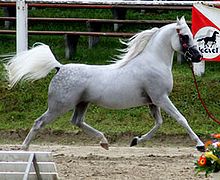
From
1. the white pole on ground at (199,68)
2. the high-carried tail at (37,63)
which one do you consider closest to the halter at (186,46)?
the high-carried tail at (37,63)

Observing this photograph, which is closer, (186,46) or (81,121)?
(186,46)

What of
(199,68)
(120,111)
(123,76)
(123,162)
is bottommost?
(120,111)

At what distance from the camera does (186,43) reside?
1003 cm

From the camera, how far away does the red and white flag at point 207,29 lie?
13445mm

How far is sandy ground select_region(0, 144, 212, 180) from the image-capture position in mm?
9102

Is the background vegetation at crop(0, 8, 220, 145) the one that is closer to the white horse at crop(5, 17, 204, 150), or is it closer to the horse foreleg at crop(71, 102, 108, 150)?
the horse foreleg at crop(71, 102, 108, 150)

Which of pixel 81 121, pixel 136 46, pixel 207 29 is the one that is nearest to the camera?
pixel 136 46

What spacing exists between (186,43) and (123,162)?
1.68 meters

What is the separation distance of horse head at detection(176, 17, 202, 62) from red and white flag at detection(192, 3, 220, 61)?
348 cm

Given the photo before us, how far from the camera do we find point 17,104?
44.3ft

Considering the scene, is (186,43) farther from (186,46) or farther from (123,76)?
(123,76)

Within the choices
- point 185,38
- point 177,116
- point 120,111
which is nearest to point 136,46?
point 185,38

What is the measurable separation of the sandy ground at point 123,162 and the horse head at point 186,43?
4.31 ft

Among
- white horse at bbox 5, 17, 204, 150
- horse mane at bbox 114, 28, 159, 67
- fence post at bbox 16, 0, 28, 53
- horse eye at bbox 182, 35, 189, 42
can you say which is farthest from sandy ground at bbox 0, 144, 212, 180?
fence post at bbox 16, 0, 28, 53
